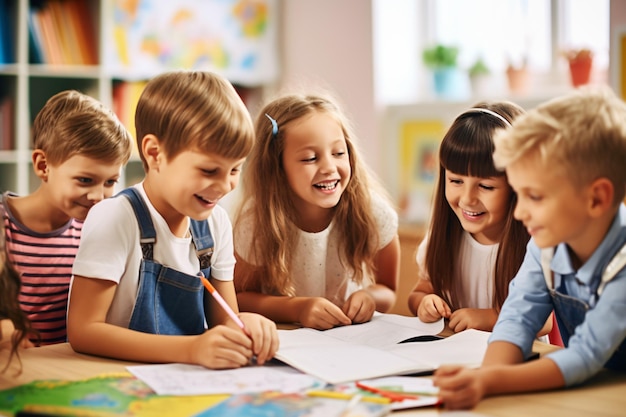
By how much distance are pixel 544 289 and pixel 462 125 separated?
0.51 meters

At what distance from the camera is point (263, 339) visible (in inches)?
48.6

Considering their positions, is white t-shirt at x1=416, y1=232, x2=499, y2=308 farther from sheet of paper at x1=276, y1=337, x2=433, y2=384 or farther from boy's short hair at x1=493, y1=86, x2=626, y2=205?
boy's short hair at x1=493, y1=86, x2=626, y2=205

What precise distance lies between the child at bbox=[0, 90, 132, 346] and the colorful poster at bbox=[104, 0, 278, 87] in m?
2.17

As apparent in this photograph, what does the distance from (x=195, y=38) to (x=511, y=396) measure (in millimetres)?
3347

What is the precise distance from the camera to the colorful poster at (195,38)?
382 cm

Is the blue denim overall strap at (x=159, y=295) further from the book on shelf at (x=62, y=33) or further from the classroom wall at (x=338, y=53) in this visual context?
the classroom wall at (x=338, y=53)

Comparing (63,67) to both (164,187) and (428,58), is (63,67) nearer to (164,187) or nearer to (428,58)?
(428,58)

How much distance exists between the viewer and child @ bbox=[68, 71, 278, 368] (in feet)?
4.21

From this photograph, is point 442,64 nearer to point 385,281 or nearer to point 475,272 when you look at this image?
point 385,281

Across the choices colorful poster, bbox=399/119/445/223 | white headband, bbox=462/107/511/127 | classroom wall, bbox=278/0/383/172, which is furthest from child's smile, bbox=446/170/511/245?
classroom wall, bbox=278/0/383/172

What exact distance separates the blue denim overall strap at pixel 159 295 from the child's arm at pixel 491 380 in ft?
1.90

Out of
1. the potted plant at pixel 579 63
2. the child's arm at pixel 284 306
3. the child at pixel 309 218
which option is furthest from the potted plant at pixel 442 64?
the child's arm at pixel 284 306

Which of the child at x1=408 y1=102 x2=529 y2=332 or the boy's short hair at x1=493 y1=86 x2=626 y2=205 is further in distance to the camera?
the child at x1=408 y1=102 x2=529 y2=332

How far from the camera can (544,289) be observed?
1.22 meters
